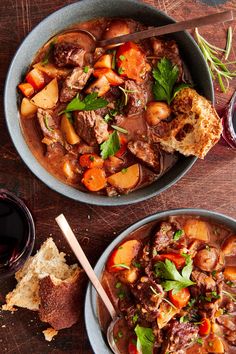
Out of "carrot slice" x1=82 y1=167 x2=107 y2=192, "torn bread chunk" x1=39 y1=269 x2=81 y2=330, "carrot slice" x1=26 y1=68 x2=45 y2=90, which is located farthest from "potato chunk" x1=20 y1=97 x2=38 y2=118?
"torn bread chunk" x1=39 y1=269 x2=81 y2=330

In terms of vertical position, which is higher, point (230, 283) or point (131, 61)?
point (131, 61)

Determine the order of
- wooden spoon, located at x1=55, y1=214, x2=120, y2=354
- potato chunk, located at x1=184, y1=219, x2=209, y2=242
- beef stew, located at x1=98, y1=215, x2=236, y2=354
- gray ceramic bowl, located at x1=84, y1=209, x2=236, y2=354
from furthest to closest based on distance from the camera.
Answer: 1. potato chunk, located at x1=184, y1=219, x2=209, y2=242
2. beef stew, located at x1=98, y1=215, x2=236, y2=354
3. gray ceramic bowl, located at x1=84, y1=209, x2=236, y2=354
4. wooden spoon, located at x1=55, y1=214, x2=120, y2=354

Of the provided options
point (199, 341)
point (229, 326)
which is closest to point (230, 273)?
point (229, 326)

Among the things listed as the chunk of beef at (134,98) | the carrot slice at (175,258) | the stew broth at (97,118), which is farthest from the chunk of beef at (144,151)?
the carrot slice at (175,258)

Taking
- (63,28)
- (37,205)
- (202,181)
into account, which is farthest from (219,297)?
(63,28)

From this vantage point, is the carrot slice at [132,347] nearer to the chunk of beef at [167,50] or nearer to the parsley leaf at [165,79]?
the parsley leaf at [165,79]

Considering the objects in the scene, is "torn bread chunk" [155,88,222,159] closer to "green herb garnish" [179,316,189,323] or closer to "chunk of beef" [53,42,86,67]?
"chunk of beef" [53,42,86,67]

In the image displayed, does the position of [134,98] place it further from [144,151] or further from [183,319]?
[183,319]

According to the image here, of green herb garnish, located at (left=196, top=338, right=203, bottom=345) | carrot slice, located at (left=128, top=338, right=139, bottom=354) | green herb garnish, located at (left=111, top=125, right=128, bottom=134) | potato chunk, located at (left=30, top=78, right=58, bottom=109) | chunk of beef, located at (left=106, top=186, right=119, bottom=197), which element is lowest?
A: green herb garnish, located at (left=196, top=338, right=203, bottom=345)

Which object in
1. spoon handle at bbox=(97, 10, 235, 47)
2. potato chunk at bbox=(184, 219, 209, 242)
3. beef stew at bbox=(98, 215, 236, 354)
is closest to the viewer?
spoon handle at bbox=(97, 10, 235, 47)
